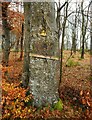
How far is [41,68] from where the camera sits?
7.26 meters

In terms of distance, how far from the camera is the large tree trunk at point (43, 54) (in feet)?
23.3

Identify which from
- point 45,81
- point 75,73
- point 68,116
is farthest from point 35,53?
point 75,73

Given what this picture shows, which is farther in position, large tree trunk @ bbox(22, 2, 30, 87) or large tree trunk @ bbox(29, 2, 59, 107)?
large tree trunk @ bbox(22, 2, 30, 87)

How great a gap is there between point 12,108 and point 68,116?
1.75 meters

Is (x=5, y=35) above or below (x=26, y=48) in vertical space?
above

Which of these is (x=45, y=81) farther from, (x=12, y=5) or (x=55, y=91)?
(x=12, y=5)

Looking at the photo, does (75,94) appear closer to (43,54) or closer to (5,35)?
(43,54)

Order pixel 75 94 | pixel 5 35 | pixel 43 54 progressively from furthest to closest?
1. pixel 5 35
2. pixel 75 94
3. pixel 43 54

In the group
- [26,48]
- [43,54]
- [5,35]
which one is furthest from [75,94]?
[5,35]

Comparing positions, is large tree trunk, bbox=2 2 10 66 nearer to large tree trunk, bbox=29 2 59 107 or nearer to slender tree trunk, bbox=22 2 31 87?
slender tree trunk, bbox=22 2 31 87

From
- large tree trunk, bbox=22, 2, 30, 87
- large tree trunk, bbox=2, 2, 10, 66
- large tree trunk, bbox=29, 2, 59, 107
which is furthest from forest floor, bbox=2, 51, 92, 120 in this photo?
large tree trunk, bbox=22, 2, 30, 87

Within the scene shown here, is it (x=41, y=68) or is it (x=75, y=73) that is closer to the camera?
(x=41, y=68)

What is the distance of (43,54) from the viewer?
23.5 feet

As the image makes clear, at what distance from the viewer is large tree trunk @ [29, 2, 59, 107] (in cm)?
709
